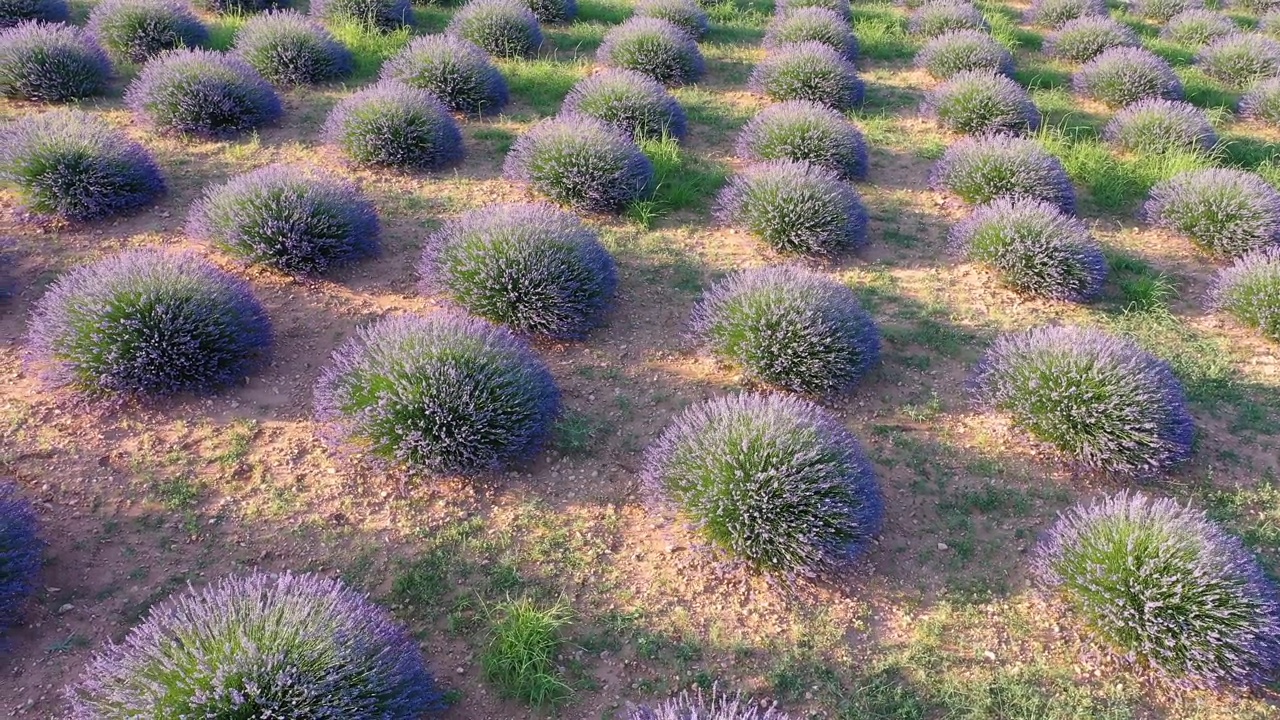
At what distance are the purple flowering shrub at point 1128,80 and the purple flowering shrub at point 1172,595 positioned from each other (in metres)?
6.43

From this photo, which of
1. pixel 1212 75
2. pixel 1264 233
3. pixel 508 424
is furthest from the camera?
pixel 1212 75

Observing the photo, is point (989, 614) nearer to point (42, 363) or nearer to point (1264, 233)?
point (1264, 233)

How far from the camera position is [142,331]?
4078 millimetres

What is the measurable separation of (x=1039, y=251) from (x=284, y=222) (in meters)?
5.21

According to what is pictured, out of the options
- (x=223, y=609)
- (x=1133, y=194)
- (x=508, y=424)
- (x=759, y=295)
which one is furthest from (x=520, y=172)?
(x=1133, y=194)

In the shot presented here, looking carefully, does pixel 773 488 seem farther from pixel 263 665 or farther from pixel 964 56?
pixel 964 56

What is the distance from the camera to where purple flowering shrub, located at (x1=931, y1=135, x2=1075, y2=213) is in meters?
6.38

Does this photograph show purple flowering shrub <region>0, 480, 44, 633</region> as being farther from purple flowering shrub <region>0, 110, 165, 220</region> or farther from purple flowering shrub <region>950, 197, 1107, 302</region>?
purple flowering shrub <region>950, 197, 1107, 302</region>

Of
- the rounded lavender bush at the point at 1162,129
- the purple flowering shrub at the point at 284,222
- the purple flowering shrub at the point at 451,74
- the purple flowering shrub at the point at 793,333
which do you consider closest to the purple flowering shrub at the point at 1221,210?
the rounded lavender bush at the point at 1162,129

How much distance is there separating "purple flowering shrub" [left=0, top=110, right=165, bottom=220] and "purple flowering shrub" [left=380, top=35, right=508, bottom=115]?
2425 millimetres

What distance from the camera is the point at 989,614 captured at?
359 cm

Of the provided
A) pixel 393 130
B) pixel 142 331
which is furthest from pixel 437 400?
pixel 393 130

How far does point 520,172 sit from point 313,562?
3.69 m

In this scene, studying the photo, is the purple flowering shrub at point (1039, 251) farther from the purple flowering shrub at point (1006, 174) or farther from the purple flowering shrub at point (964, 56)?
the purple flowering shrub at point (964, 56)
